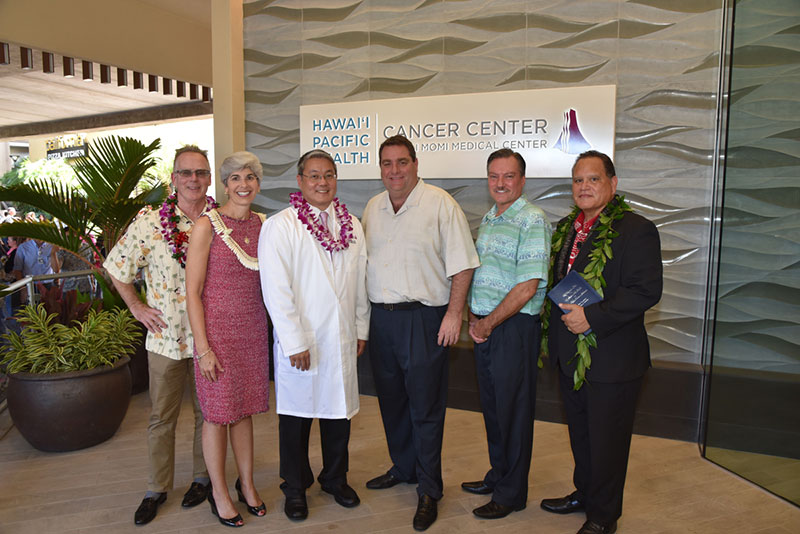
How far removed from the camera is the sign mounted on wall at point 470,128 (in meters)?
4.19

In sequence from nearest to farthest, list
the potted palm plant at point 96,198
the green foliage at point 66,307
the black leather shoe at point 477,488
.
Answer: the black leather shoe at point 477,488 < the green foliage at point 66,307 < the potted palm plant at point 96,198

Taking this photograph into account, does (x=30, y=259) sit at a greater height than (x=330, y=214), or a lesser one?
lesser

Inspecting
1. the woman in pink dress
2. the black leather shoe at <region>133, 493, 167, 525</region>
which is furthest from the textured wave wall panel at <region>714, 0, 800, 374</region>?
the black leather shoe at <region>133, 493, 167, 525</region>

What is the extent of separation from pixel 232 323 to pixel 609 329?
68.4 inches

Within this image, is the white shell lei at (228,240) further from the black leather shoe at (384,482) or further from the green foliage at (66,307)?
the green foliage at (66,307)

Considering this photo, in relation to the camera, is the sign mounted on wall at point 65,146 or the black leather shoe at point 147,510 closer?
the black leather shoe at point 147,510

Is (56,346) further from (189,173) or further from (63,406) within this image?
(189,173)

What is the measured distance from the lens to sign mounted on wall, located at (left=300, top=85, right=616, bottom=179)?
4.19 m

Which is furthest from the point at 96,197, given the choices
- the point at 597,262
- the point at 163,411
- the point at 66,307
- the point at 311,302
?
the point at 597,262

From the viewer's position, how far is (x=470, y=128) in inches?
178

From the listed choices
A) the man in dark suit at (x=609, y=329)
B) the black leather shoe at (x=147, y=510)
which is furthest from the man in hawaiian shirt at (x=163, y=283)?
the man in dark suit at (x=609, y=329)

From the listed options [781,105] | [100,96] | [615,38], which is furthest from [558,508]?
[100,96]

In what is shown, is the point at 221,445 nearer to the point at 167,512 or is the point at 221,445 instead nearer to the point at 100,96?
the point at 167,512

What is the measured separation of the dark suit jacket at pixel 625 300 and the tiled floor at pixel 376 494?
904mm
